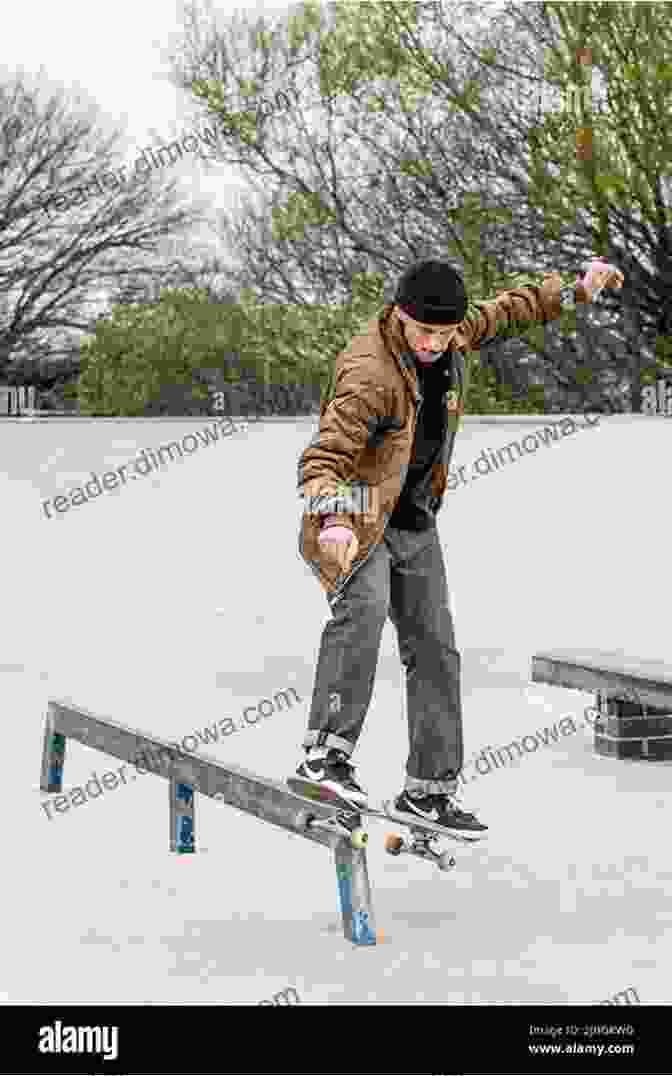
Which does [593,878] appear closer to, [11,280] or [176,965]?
[176,965]

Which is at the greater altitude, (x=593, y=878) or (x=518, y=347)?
(x=518, y=347)

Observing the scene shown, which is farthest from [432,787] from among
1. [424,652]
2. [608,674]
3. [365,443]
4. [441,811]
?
[608,674]


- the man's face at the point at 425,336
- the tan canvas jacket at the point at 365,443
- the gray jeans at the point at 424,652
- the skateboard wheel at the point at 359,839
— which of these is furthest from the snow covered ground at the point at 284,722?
the man's face at the point at 425,336

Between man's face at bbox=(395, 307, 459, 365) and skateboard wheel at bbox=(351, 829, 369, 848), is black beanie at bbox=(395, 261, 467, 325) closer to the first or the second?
man's face at bbox=(395, 307, 459, 365)

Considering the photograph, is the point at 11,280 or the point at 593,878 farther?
the point at 11,280

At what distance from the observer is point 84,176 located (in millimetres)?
47094

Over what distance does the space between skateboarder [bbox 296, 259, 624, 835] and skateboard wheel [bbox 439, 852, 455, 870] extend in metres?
0.15

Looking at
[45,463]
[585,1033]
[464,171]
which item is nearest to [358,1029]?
[585,1033]

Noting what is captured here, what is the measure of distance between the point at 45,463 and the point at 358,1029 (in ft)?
38.4

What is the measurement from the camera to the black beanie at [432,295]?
5871mm

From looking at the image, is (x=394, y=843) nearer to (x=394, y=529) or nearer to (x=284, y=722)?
(x=394, y=529)

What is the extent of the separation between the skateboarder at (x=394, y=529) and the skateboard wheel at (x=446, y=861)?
149 mm

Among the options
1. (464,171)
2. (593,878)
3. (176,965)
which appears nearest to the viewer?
(176,965)

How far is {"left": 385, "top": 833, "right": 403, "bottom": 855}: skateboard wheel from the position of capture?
20.0 feet
